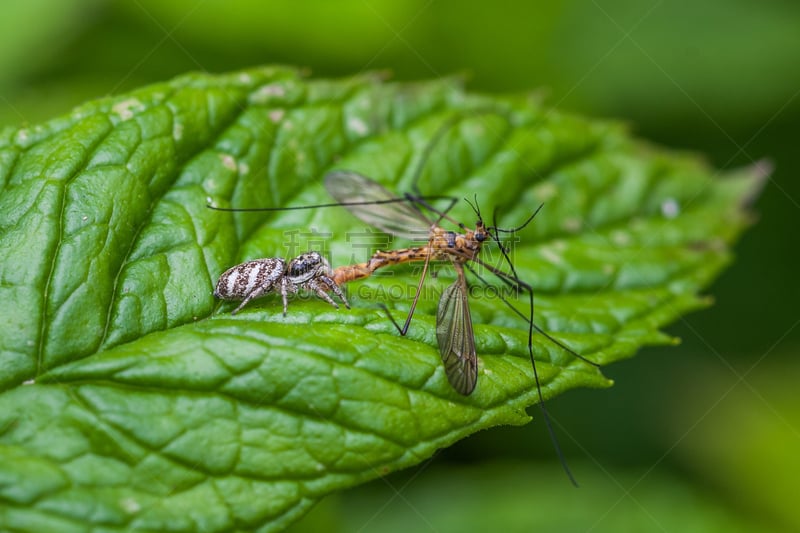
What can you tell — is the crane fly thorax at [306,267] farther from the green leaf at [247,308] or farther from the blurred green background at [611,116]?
the blurred green background at [611,116]

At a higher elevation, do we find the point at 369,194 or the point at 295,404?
the point at 369,194

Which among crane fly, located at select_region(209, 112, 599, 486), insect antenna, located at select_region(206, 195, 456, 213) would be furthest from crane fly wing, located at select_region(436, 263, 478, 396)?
insect antenna, located at select_region(206, 195, 456, 213)

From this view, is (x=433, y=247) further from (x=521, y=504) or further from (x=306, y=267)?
(x=521, y=504)

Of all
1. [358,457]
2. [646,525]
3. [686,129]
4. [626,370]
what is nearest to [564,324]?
[358,457]

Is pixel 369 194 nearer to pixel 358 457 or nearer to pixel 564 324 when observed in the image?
pixel 564 324

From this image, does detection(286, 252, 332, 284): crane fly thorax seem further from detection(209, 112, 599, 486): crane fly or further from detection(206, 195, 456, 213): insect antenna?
detection(206, 195, 456, 213): insect antenna

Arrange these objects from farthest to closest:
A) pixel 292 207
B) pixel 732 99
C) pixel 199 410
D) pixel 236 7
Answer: pixel 732 99 → pixel 236 7 → pixel 292 207 → pixel 199 410

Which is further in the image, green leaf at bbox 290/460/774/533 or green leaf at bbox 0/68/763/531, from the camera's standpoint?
green leaf at bbox 290/460/774/533
